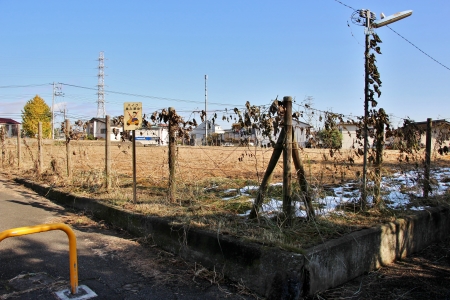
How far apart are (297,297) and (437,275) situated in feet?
6.97

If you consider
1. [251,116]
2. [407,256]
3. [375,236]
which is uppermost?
[251,116]

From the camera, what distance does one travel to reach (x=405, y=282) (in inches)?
156

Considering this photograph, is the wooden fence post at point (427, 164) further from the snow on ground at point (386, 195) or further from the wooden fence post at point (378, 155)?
the wooden fence post at point (378, 155)

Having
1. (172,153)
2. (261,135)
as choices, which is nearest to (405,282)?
(261,135)

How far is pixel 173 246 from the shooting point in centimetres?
464

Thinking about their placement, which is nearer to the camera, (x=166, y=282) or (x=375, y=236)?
(x=166, y=282)

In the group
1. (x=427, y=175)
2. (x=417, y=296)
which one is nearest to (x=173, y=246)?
(x=417, y=296)

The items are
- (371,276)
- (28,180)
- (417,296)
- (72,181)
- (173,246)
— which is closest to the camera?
(417,296)

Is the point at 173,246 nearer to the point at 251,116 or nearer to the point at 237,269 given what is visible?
the point at 237,269

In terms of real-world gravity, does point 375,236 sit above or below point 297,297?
above

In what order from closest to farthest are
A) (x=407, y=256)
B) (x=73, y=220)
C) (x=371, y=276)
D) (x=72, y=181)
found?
(x=371, y=276), (x=407, y=256), (x=73, y=220), (x=72, y=181)

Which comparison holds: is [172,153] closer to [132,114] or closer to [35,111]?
[132,114]

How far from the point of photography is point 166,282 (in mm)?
3785

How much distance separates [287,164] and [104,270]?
2531mm
